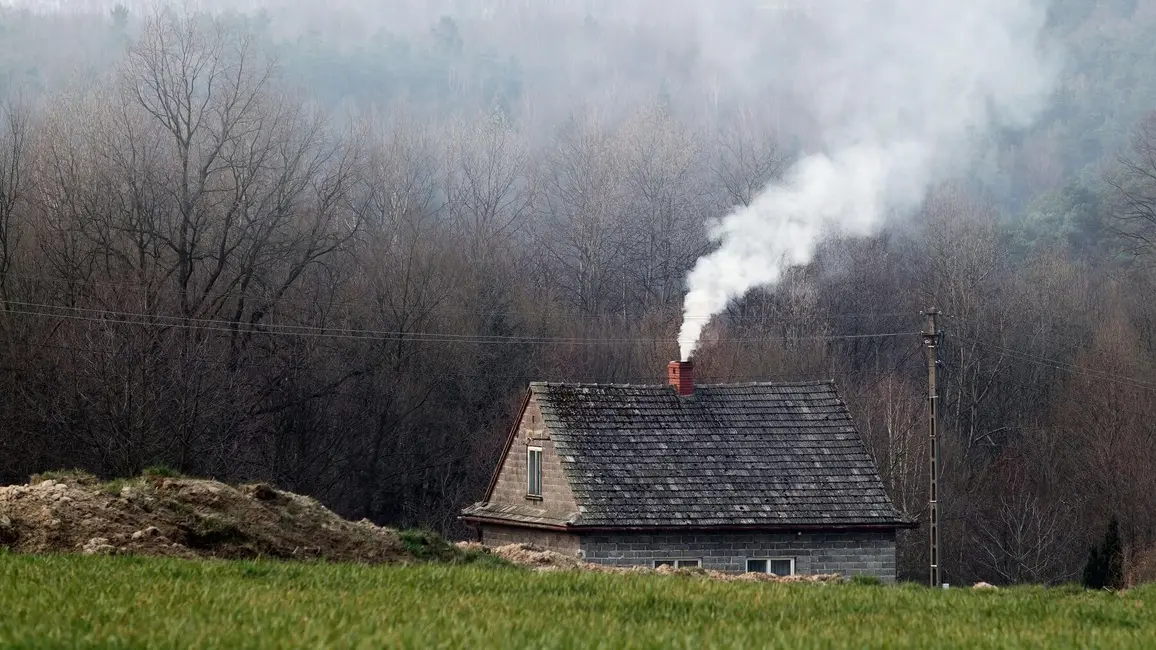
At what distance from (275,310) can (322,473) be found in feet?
19.5

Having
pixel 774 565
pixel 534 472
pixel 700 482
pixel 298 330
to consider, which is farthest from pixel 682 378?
pixel 298 330

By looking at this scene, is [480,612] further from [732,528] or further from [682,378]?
[682,378]

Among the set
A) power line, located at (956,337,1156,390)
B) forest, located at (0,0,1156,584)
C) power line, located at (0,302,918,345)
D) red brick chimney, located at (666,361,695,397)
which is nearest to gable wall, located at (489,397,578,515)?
red brick chimney, located at (666,361,695,397)

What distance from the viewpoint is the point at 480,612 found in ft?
34.0

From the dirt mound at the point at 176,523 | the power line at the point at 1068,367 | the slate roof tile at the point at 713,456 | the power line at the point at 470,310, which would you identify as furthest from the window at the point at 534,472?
the power line at the point at 1068,367

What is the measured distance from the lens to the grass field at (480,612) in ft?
28.1

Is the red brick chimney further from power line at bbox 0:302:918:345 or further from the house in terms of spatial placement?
power line at bbox 0:302:918:345

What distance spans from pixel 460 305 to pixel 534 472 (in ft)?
81.7

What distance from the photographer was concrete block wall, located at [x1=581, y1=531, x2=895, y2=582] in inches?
1307

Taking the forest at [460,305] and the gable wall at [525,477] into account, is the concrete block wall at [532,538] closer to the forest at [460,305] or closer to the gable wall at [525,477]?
the gable wall at [525,477]

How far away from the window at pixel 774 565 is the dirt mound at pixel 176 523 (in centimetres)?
1551

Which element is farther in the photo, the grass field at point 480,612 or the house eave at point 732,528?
the house eave at point 732,528

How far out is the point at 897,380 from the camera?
62312 millimetres

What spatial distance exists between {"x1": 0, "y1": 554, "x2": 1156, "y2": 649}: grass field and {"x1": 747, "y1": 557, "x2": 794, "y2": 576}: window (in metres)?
18.6
